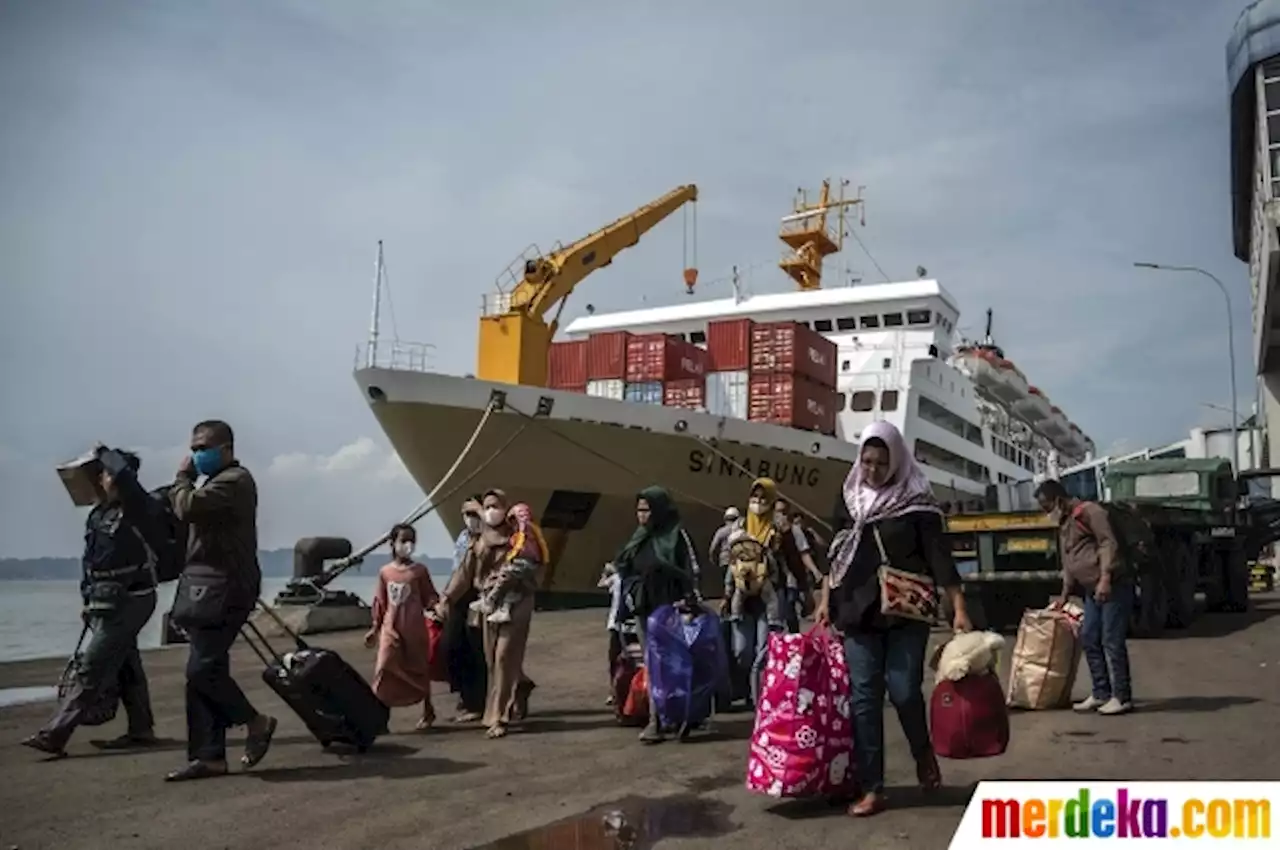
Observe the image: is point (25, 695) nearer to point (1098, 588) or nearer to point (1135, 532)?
point (1098, 588)

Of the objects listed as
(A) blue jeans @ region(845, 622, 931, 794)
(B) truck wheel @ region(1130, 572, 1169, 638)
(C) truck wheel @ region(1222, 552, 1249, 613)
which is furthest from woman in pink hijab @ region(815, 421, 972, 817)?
(C) truck wheel @ region(1222, 552, 1249, 613)

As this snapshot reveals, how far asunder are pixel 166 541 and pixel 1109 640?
5.34m

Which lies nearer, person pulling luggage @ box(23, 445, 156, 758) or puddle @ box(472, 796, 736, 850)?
puddle @ box(472, 796, 736, 850)

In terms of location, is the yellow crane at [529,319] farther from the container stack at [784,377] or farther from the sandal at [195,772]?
the sandal at [195,772]

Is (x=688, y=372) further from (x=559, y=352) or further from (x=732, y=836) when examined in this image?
(x=732, y=836)

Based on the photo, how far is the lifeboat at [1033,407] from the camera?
34.6m

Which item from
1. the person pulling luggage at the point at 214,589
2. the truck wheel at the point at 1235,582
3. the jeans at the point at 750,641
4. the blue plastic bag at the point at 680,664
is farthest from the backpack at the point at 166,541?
the truck wheel at the point at 1235,582

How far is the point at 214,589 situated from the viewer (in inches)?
183

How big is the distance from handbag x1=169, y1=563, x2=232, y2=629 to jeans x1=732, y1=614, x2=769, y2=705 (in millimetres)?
2987

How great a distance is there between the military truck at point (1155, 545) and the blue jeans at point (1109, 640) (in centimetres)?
205

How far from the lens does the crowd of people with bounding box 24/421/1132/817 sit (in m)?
3.83

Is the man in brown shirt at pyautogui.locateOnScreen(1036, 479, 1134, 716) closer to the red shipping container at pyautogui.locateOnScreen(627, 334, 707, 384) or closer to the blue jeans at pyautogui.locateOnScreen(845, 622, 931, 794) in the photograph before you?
the blue jeans at pyautogui.locateOnScreen(845, 622, 931, 794)

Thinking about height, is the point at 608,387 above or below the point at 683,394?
above

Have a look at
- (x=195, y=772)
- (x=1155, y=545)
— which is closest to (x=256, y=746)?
(x=195, y=772)
